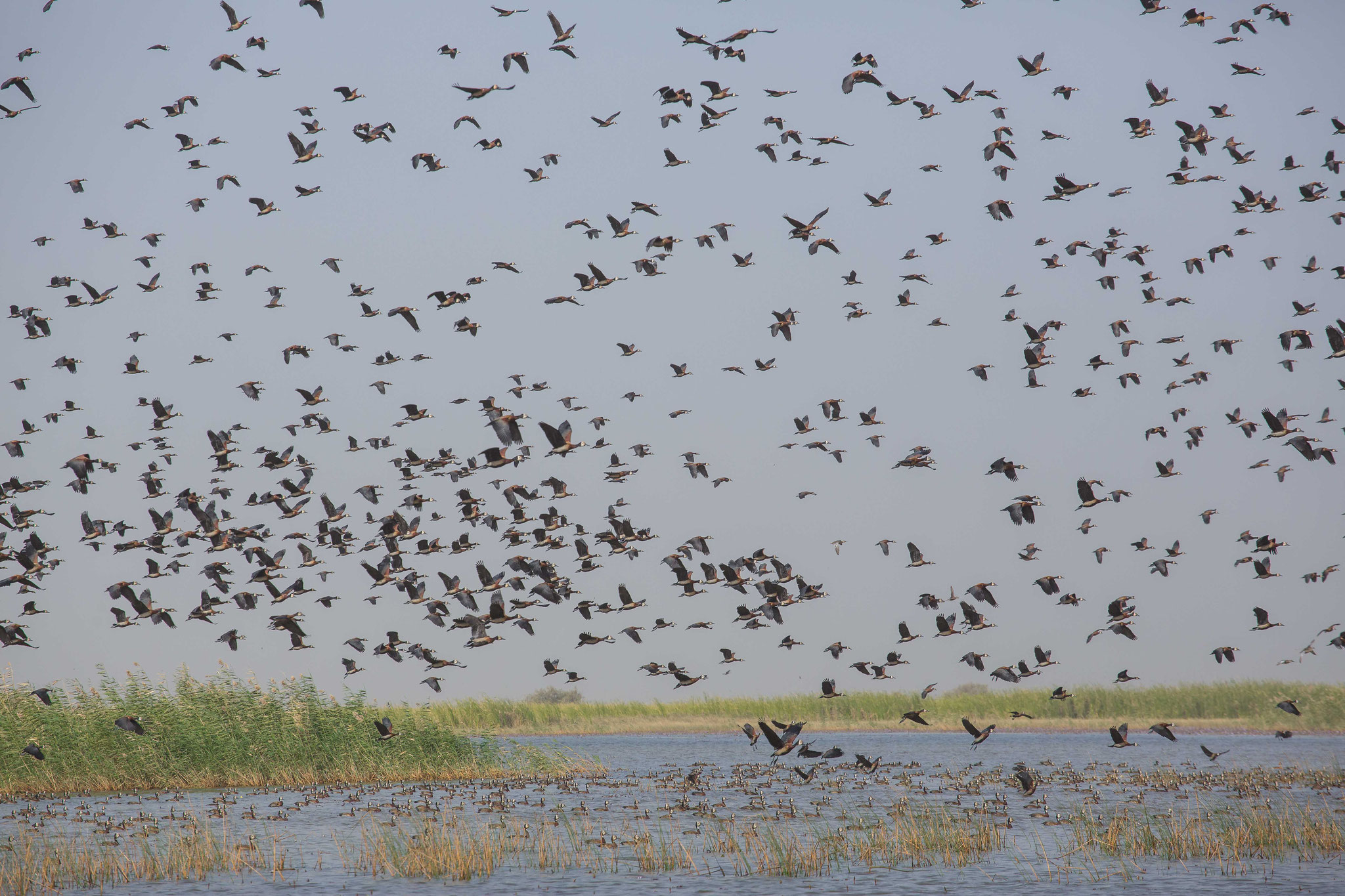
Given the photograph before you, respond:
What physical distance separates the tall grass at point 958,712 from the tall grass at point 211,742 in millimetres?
14309

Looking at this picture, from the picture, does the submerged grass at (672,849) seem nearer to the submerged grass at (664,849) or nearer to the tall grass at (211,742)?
the submerged grass at (664,849)

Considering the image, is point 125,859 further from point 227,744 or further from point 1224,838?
point 1224,838

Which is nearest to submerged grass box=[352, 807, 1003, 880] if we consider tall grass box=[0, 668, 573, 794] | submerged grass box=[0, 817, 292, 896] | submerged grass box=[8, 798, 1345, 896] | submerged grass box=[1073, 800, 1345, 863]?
submerged grass box=[8, 798, 1345, 896]

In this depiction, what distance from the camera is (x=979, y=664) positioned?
90.1ft

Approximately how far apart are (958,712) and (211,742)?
41.5 m

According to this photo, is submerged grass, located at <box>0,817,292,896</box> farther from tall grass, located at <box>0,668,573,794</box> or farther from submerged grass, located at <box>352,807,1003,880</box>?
tall grass, located at <box>0,668,573,794</box>

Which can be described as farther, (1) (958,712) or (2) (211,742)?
(1) (958,712)

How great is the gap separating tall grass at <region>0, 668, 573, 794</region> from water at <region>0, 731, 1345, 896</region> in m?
1.41

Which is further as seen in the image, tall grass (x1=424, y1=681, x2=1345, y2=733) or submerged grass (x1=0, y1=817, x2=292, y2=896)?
tall grass (x1=424, y1=681, x2=1345, y2=733)

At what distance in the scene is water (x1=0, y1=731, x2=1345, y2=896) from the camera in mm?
21750

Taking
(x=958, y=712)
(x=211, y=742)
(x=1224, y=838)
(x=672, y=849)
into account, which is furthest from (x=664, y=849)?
(x=958, y=712)

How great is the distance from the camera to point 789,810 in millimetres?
30188

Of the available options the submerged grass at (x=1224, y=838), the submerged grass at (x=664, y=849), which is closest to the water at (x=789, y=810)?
the submerged grass at (x=664, y=849)

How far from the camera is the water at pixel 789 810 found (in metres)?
21.8
